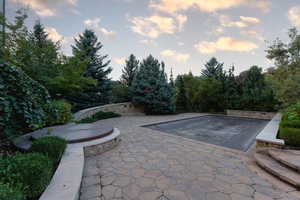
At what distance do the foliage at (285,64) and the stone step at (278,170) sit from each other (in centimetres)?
639

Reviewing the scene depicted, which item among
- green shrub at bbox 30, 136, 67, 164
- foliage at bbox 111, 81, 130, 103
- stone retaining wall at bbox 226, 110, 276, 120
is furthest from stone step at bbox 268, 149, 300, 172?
foliage at bbox 111, 81, 130, 103

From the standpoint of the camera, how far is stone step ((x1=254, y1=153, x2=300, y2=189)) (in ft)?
7.77

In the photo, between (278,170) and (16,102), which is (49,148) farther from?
(278,170)

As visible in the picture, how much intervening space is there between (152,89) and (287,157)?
29.3 feet

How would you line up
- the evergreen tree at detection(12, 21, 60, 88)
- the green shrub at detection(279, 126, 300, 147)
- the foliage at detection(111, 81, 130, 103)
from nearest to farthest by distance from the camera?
the green shrub at detection(279, 126, 300, 147) < the evergreen tree at detection(12, 21, 60, 88) < the foliage at detection(111, 81, 130, 103)

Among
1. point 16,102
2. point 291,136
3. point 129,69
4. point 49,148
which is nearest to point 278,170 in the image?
point 291,136

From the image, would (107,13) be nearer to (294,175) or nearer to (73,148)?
(73,148)

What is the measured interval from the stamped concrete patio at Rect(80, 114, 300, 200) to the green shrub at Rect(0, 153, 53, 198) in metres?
0.65

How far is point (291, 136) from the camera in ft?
11.7

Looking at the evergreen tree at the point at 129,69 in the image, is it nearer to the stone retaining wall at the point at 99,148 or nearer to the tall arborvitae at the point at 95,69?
the tall arborvitae at the point at 95,69

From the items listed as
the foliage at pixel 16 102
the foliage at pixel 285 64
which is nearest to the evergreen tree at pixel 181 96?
the foliage at pixel 285 64

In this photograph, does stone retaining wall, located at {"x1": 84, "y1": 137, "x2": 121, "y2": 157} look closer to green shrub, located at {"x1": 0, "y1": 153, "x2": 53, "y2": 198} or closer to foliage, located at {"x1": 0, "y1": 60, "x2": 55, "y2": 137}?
foliage, located at {"x1": 0, "y1": 60, "x2": 55, "y2": 137}

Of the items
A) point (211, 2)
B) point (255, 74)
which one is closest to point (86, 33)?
point (211, 2)

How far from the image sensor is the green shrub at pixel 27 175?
60.2 inches
